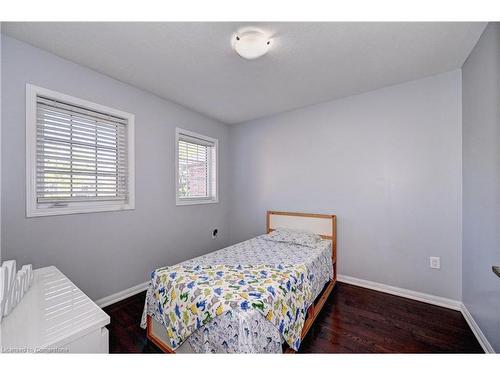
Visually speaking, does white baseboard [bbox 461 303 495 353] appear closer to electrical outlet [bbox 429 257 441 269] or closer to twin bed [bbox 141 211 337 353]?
electrical outlet [bbox 429 257 441 269]

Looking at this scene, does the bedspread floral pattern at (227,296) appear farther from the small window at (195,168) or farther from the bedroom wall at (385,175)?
the small window at (195,168)

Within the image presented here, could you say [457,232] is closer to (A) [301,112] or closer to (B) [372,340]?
(B) [372,340]

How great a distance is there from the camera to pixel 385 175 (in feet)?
7.96

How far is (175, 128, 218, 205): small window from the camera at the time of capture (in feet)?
9.79

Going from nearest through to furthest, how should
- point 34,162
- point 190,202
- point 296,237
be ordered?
point 34,162 < point 296,237 < point 190,202

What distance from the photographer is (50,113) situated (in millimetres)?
1839

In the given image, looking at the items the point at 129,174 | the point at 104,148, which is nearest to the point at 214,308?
the point at 129,174

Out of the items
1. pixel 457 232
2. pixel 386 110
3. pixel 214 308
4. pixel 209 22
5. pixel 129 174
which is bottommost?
pixel 214 308

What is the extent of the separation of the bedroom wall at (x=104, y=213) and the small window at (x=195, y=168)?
114 millimetres

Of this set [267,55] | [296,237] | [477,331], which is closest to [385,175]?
[296,237]

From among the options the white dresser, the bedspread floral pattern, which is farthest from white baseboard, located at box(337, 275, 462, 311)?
the white dresser

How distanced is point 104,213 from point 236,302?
5.56 feet

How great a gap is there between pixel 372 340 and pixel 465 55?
8.18 feet

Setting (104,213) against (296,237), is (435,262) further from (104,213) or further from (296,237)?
(104,213)
